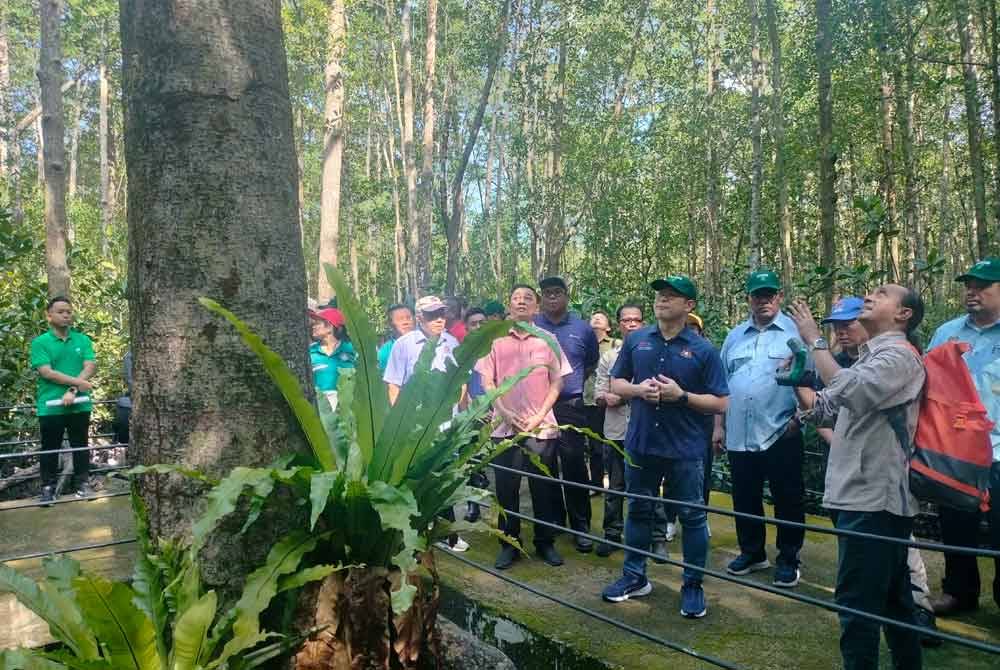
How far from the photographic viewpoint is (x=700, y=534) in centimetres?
397

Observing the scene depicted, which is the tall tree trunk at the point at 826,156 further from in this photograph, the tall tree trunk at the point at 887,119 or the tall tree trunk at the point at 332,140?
the tall tree trunk at the point at 332,140

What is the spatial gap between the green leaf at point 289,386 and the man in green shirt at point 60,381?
15.2 ft

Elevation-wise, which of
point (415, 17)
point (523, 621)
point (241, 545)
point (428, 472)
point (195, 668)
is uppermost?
point (415, 17)

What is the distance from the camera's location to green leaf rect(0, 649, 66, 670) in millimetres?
1938

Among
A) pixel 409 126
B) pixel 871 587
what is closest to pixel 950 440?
pixel 871 587

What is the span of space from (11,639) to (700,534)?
3614 millimetres

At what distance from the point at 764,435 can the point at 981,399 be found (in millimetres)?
1178

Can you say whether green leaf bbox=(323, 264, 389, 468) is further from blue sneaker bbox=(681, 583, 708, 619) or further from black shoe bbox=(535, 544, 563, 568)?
black shoe bbox=(535, 544, 563, 568)

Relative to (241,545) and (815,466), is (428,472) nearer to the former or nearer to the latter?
(241,545)

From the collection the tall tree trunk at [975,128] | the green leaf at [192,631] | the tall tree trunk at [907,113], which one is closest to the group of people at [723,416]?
the green leaf at [192,631]

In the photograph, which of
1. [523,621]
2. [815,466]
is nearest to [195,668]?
[523,621]

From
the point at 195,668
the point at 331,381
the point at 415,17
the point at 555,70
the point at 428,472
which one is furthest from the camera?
the point at 415,17

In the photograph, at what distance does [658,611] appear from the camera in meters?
4.08

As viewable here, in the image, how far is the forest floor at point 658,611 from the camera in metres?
3.51
